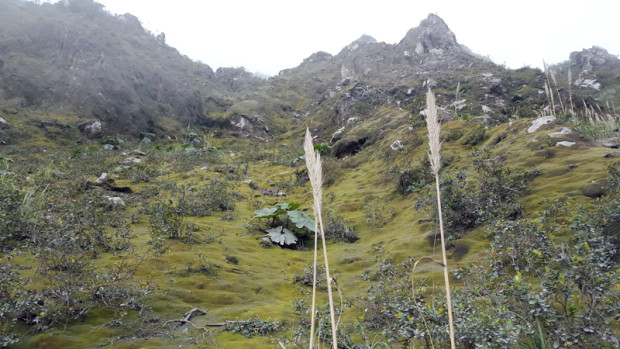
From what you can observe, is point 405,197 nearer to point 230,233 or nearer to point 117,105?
point 230,233

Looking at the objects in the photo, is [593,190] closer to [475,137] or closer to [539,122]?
[539,122]

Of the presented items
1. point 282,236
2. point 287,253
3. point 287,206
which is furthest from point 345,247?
point 287,206

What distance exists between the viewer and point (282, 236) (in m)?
8.59

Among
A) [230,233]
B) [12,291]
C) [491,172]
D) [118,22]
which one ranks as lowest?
[230,233]

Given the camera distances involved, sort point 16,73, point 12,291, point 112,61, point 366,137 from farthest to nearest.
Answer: point 112,61
point 16,73
point 366,137
point 12,291

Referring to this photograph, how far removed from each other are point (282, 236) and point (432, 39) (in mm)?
64774

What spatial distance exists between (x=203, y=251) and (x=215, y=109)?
4650 centimetres

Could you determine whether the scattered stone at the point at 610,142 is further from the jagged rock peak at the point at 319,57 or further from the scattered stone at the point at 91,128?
the jagged rock peak at the point at 319,57

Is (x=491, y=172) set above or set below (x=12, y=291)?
above

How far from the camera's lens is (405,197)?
970 cm

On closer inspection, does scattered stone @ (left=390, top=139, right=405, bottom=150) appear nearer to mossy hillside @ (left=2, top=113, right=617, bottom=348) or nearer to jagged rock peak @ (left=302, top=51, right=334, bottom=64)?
mossy hillside @ (left=2, top=113, right=617, bottom=348)

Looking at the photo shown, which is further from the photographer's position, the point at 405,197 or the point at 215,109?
the point at 215,109

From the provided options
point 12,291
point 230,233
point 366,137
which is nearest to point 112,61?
point 366,137

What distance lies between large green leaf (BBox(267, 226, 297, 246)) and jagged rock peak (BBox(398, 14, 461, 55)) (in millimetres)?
57352
